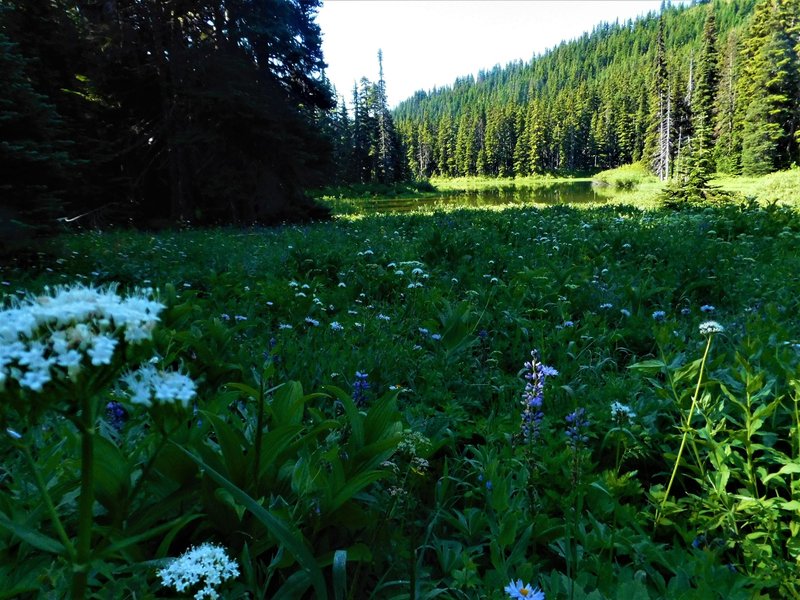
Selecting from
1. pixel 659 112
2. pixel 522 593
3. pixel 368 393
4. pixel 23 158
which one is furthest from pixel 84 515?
pixel 659 112

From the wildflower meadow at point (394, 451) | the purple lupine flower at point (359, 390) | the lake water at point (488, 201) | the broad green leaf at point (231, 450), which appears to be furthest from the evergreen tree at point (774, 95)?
the broad green leaf at point (231, 450)

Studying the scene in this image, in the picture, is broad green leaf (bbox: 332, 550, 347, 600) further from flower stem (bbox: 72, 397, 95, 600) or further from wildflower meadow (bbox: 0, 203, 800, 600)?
flower stem (bbox: 72, 397, 95, 600)

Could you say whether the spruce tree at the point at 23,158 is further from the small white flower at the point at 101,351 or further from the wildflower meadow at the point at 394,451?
the small white flower at the point at 101,351

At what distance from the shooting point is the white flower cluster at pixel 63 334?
95cm

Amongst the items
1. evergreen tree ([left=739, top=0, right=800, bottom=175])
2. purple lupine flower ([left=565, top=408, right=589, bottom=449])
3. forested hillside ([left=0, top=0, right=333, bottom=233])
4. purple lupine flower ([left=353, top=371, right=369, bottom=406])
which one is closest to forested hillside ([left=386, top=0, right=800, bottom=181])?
evergreen tree ([left=739, top=0, right=800, bottom=175])

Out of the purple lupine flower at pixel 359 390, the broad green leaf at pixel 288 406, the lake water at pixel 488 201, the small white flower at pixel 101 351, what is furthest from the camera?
the lake water at pixel 488 201

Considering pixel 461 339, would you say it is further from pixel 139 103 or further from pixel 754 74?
pixel 754 74

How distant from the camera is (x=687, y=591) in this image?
4.94 feet

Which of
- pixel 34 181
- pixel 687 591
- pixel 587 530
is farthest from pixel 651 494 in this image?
pixel 34 181

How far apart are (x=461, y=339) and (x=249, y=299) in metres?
2.78

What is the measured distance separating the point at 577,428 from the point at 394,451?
37.7 inches

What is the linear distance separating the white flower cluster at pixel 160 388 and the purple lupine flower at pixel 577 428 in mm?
1514

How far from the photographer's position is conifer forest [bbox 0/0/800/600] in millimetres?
1324

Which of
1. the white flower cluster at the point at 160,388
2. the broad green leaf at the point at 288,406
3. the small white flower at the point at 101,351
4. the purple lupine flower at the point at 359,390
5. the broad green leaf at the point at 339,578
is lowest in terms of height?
the purple lupine flower at the point at 359,390
